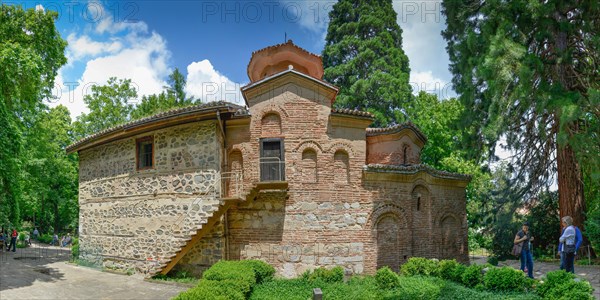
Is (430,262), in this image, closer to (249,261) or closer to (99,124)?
(249,261)

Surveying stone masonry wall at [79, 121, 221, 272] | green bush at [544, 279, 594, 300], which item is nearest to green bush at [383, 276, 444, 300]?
green bush at [544, 279, 594, 300]

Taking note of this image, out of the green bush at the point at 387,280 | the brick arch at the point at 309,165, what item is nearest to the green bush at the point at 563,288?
the green bush at the point at 387,280

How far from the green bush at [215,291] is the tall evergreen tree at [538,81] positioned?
9.67m

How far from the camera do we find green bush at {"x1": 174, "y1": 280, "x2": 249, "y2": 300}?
322 inches

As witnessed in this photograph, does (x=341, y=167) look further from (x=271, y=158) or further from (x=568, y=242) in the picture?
(x=568, y=242)

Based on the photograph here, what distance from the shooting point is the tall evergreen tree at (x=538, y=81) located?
1242 cm

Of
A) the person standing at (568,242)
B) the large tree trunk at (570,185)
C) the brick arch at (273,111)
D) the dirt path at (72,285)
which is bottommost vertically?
the dirt path at (72,285)

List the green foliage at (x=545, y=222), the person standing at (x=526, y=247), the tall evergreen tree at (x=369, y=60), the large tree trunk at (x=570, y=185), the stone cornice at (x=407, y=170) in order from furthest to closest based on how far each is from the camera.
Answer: the tall evergreen tree at (x=369, y=60), the green foliage at (x=545, y=222), the large tree trunk at (x=570, y=185), the stone cornice at (x=407, y=170), the person standing at (x=526, y=247)

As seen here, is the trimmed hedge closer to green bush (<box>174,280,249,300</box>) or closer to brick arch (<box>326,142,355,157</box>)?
green bush (<box>174,280,249,300</box>)

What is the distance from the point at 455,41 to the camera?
18547 mm

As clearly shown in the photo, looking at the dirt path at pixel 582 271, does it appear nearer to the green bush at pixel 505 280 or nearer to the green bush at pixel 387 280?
the green bush at pixel 505 280

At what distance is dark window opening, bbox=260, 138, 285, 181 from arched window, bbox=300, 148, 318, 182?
761 mm

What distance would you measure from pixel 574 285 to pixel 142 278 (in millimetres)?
13085

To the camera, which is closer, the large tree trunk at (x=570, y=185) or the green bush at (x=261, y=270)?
the green bush at (x=261, y=270)
